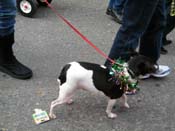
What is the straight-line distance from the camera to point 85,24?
442 centimetres

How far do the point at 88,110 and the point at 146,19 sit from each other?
84cm

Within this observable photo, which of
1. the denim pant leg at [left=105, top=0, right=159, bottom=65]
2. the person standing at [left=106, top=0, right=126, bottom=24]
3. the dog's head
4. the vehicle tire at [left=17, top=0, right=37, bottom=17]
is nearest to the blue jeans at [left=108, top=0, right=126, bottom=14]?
the person standing at [left=106, top=0, right=126, bottom=24]

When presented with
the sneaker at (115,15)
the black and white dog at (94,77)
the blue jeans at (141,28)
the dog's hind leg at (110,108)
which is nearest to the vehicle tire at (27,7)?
the sneaker at (115,15)

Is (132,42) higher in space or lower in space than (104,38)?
higher

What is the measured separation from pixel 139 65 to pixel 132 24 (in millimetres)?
380

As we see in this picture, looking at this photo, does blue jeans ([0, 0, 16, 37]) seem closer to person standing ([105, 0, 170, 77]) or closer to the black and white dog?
the black and white dog

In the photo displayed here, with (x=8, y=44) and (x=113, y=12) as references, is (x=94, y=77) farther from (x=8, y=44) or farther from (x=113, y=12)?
(x=113, y=12)

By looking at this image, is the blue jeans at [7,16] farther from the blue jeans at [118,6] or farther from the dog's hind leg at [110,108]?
the blue jeans at [118,6]

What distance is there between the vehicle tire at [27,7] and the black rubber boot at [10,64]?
1.25m

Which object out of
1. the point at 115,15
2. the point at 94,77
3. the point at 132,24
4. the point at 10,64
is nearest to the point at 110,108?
the point at 94,77

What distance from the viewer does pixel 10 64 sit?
3211mm

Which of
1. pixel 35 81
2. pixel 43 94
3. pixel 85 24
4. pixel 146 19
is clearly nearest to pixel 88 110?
pixel 43 94

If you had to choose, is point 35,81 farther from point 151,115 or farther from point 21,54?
point 151,115

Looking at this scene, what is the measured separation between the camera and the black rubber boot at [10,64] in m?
3.12
